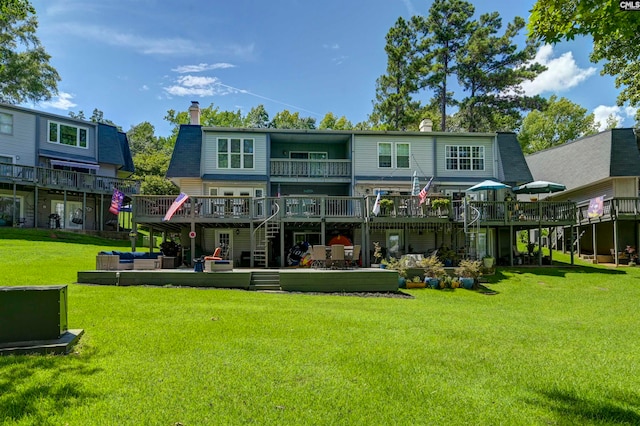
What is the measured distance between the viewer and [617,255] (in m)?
20.4

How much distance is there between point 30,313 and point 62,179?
76.2ft

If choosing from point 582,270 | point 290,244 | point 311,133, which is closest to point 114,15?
point 311,133

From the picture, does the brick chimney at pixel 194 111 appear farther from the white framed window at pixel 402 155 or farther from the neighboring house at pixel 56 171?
the white framed window at pixel 402 155

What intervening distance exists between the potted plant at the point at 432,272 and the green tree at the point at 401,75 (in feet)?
76.9

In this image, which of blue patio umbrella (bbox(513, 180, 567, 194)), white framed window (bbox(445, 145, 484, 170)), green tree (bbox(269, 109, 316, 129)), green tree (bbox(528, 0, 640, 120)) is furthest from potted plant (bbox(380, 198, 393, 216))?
green tree (bbox(269, 109, 316, 129))

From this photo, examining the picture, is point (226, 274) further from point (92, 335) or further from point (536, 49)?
point (536, 49)

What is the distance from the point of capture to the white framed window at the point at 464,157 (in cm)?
2198

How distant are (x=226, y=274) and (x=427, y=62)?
29978 mm

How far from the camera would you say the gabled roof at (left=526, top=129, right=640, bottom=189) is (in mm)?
23312

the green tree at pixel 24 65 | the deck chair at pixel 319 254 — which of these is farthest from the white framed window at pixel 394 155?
the green tree at pixel 24 65

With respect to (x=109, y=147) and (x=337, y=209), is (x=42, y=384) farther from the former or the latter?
(x=109, y=147)

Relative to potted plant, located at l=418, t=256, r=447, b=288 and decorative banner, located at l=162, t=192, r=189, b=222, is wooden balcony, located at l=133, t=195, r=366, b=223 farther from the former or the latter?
potted plant, located at l=418, t=256, r=447, b=288

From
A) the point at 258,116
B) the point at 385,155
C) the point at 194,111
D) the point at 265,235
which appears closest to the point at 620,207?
the point at 385,155

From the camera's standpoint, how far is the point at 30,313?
585cm
